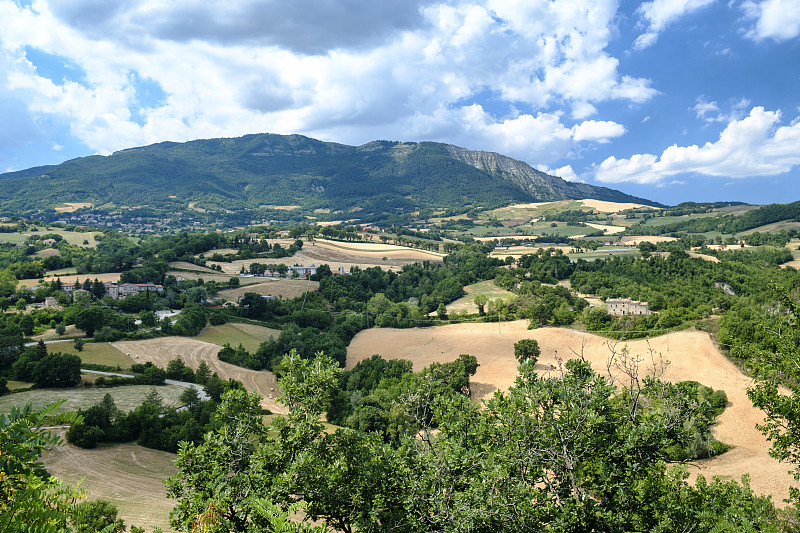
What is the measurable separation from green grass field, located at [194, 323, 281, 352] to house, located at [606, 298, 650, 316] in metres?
50.3

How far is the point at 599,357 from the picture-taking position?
180 ft

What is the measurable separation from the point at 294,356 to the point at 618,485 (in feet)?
31.0

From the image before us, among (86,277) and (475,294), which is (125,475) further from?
(86,277)

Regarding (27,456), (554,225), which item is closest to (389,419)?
(27,456)

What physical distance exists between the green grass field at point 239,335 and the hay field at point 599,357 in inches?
521

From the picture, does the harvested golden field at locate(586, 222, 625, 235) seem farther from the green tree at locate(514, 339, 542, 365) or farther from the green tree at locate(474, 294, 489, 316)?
the green tree at locate(514, 339, 542, 365)

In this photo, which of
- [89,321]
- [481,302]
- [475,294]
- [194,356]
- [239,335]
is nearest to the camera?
[194,356]

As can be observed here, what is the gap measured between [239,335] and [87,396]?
82.6ft

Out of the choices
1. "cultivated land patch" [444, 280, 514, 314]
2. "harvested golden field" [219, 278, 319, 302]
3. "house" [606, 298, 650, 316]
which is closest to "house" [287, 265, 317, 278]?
"harvested golden field" [219, 278, 319, 302]

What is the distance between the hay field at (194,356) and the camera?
5453 centimetres

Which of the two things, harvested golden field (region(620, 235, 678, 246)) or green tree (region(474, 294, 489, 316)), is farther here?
harvested golden field (region(620, 235, 678, 246))

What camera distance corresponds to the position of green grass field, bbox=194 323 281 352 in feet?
216

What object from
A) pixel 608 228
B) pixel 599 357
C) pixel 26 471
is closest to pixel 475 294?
pixel 599 357

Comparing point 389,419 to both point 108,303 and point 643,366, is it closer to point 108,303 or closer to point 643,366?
point 643,366
